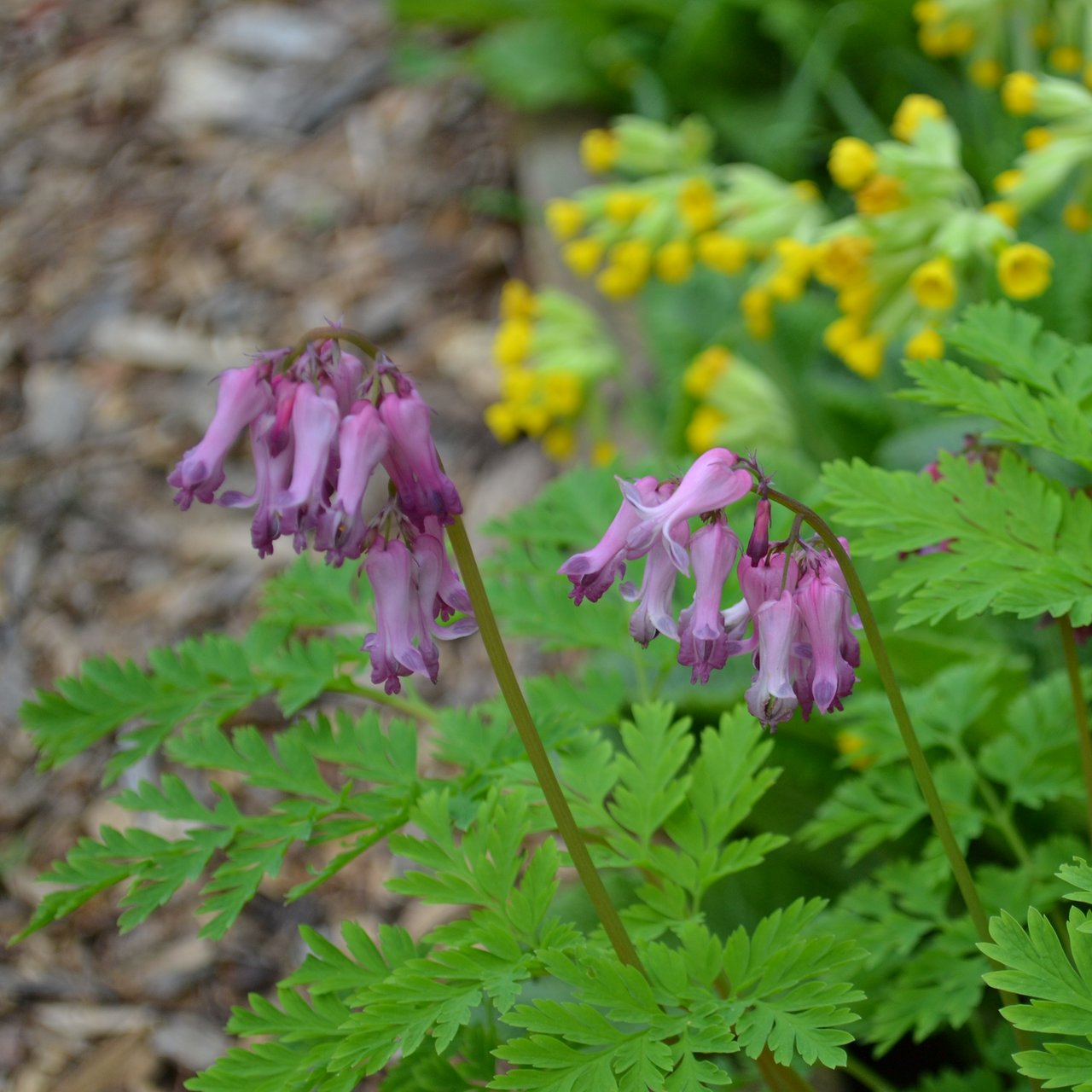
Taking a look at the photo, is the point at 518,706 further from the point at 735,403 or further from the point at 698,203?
the point at 698,203

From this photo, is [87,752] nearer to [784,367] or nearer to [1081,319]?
[784,367]

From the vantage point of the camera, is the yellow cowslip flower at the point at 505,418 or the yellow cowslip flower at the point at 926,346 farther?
the yellow cowslip flower at the point at 505,418

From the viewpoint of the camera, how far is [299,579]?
161 centimetres

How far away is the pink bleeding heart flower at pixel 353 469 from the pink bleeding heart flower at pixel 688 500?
22cm

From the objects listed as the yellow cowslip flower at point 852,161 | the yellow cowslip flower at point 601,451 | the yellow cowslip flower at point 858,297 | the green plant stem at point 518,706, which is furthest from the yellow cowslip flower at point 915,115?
the green plant stem at point 518,706

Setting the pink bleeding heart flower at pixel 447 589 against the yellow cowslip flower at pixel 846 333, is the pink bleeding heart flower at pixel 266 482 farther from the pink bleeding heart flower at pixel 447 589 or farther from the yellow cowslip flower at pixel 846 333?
the yellow cowslip flower at pixel 846 333

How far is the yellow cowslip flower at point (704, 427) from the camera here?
2768mm

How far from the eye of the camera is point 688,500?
974 millimetres

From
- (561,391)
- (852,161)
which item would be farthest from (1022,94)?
(561,391)

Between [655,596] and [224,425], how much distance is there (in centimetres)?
43

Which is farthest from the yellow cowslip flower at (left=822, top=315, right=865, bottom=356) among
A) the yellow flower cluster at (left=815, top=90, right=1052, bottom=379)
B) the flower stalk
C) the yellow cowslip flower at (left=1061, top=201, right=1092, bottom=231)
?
the flower stalk

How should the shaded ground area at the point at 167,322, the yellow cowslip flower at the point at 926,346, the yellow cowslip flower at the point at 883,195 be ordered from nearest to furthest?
the yellow cowslip flower at the point at 926,346 → the yellow cowslip flower at the point at 883,195 → the shaded ground area at the point at 167,322

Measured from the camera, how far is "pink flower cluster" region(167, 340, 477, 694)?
924 millimetres

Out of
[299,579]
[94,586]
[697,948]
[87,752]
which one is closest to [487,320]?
[94,586]
